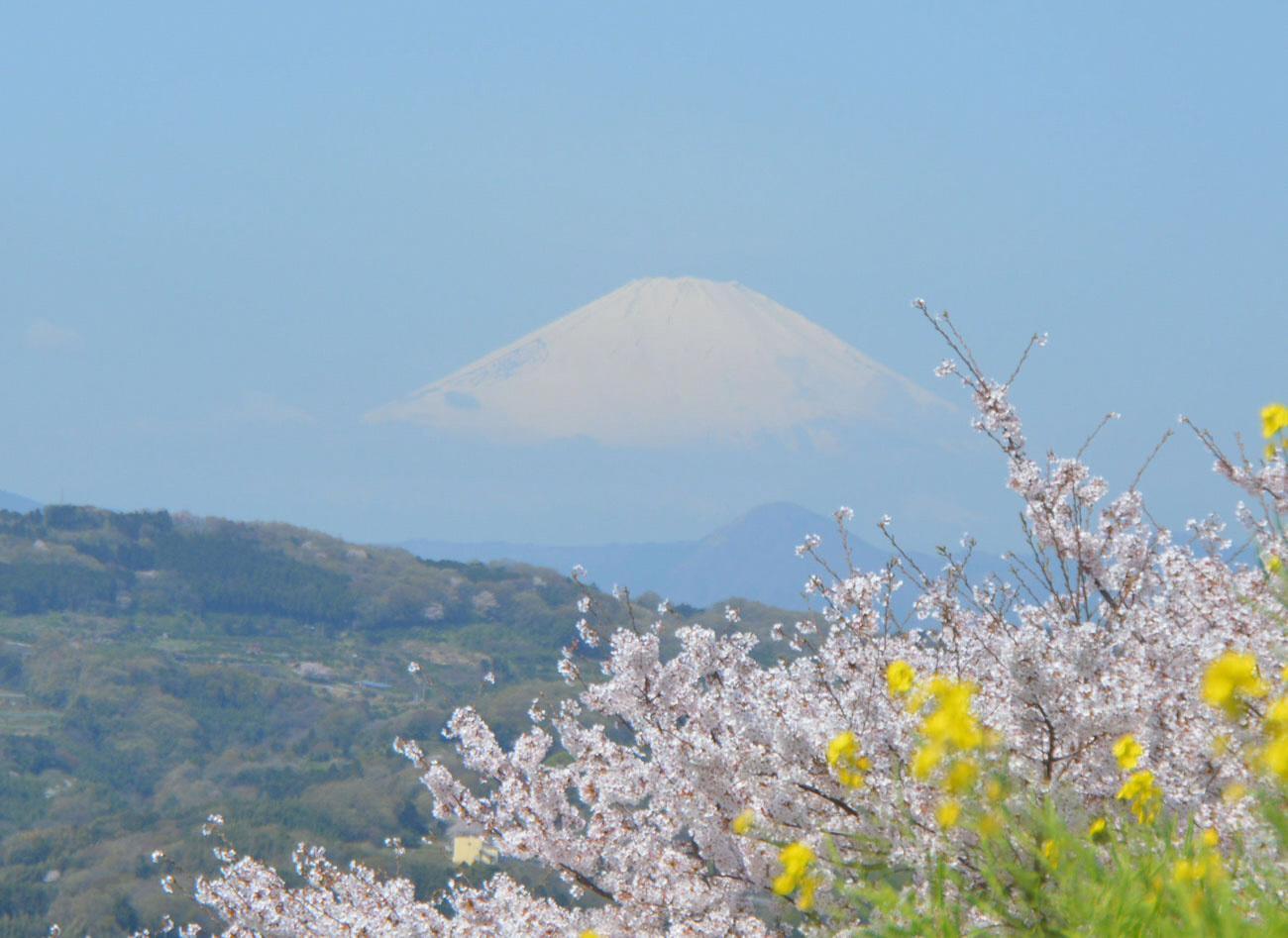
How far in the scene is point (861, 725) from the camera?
13.4ft

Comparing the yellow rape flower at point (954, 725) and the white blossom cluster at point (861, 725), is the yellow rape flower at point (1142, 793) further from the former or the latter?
the yellow rape flower at point (954, 725)

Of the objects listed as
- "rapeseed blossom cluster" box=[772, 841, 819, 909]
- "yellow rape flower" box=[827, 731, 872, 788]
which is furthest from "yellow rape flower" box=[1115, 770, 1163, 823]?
"rapeseed blossom cluster" box=[772, 841, 819, 909]

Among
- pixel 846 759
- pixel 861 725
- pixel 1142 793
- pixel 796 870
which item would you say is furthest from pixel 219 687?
pixel 796 870

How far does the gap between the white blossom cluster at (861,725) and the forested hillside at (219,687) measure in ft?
4.59

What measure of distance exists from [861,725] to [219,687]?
370 ft

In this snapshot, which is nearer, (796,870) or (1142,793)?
(796,870)

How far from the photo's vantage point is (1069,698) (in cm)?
361

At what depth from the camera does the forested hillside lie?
54188mm

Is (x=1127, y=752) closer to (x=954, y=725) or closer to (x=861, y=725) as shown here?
(x=954, y=725)

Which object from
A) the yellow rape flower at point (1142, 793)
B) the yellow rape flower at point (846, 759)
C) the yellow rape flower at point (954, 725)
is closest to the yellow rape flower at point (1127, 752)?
the yellow rape flower at point (1142, 793)

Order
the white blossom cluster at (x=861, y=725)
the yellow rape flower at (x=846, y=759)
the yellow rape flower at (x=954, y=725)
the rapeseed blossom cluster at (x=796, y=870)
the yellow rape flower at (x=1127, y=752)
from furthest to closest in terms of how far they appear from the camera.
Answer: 1. the white blossom cluster at (x=861, y=725)
2. the yellow rape flower at (x=1127, y=752)
3. the yellow rape flower at (x=846, y=759)
4. the rapeseed blossom cluster at (x=796, y=870)
5. the yellow rape flower at (x=954, y=725)

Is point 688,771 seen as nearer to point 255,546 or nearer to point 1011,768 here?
point 1011,768

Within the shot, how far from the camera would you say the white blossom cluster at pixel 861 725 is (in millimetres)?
3609

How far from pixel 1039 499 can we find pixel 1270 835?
374 centimetres
